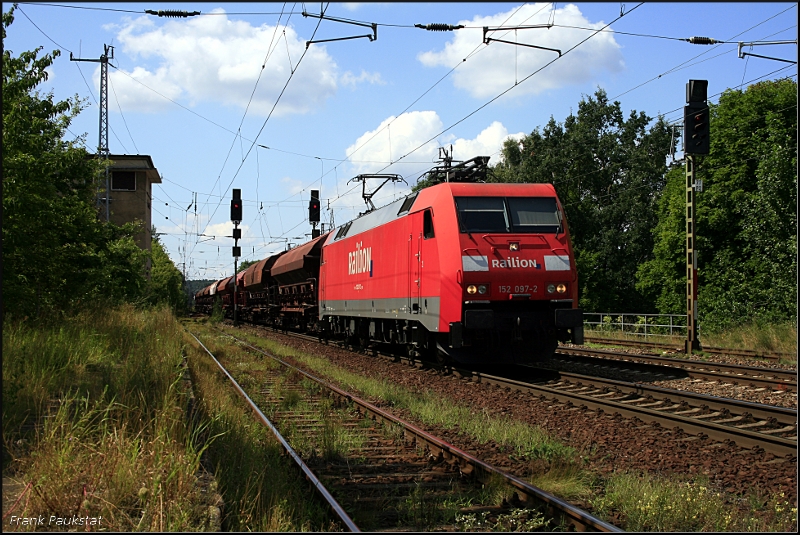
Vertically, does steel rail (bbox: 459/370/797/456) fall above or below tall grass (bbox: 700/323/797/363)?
below

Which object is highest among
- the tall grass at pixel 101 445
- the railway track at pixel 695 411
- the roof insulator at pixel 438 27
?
the roof insulator at pixel 438 27

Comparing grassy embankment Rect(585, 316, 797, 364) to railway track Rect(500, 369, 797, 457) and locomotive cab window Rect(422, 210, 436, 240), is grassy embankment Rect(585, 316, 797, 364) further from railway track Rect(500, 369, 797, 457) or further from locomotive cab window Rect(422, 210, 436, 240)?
locomotive cab window Rect(422, 210, 436, 240)

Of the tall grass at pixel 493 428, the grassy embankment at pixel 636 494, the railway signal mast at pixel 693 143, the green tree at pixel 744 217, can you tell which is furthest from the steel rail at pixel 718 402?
the green tree at pixel 744 217

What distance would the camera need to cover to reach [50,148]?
1401 cm

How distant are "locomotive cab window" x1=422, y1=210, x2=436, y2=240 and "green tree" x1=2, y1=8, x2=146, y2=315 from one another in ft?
21.9

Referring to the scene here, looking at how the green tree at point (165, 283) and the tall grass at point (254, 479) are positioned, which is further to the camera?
the green tree at point (165, 283)

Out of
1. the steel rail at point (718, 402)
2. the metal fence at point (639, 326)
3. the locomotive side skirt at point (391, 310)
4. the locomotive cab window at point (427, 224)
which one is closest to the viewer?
the steel rail at point (718, 402)

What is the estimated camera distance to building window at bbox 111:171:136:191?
59.8 meters

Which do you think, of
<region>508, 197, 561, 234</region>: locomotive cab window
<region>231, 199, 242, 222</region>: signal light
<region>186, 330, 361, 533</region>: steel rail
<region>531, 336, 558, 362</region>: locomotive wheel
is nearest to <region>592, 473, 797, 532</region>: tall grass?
<region>186, 330, 361, 533</region>: steel rail

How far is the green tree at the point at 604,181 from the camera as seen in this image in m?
47.2

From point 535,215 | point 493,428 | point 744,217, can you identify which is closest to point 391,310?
point 535,215

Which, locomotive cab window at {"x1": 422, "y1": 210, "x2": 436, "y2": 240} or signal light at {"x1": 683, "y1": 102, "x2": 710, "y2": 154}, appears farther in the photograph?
signal light at {"x1": 683, "y1": 102, "x2": 710, "y2": 154}

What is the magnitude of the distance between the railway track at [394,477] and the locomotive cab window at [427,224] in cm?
439

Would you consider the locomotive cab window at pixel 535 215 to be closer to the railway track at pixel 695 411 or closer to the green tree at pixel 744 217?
Answer: the railway track at pixel 695 411
